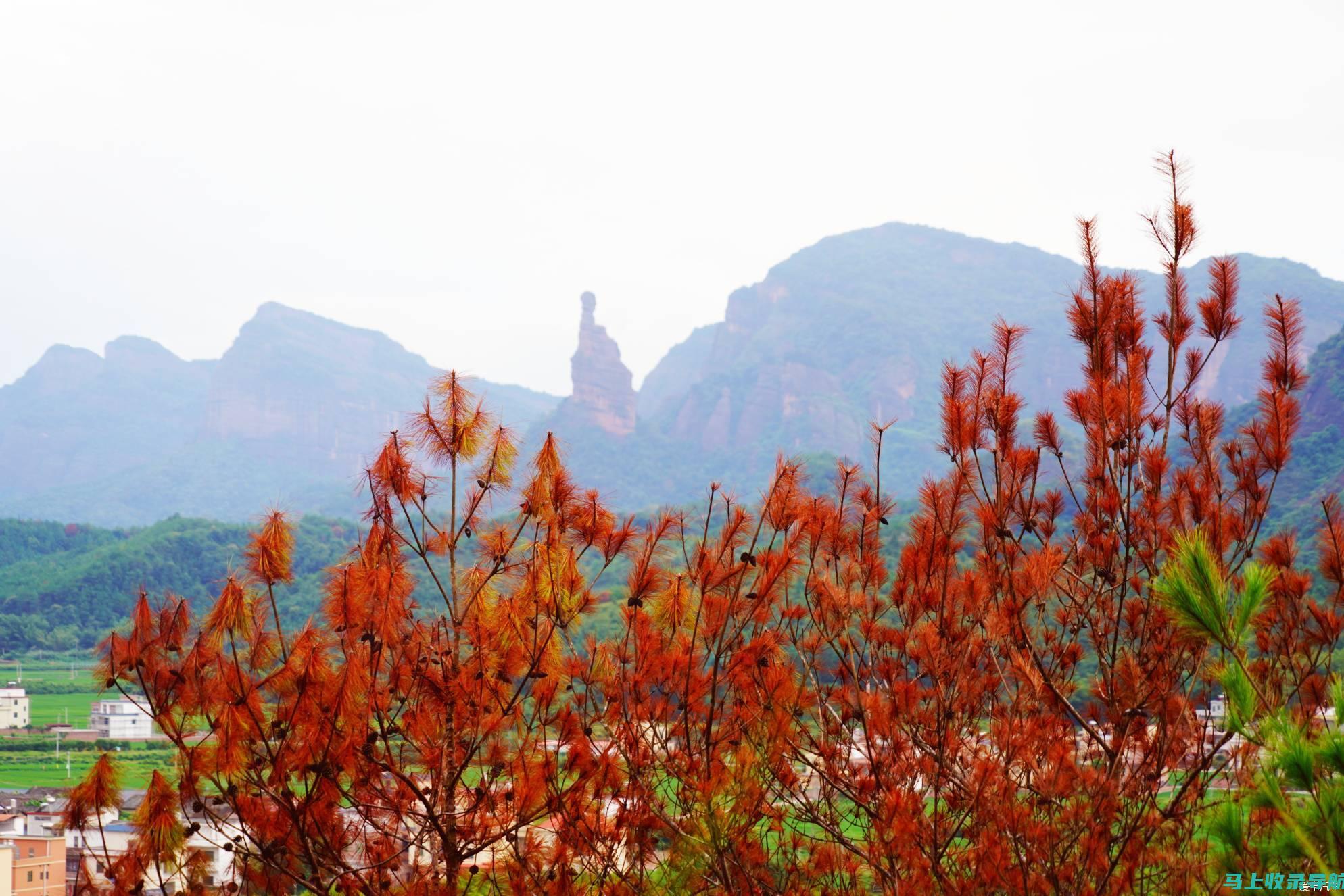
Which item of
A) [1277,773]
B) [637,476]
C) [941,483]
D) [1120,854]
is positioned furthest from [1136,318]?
[637,476]

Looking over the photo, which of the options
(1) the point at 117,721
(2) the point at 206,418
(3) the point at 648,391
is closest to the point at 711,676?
(1) the point at 117,721

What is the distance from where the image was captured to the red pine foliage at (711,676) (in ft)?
10.0

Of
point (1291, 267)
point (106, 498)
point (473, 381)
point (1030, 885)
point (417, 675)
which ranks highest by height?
point (1291, 267)

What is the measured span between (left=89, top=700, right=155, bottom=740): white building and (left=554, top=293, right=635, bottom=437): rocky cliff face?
62160mm

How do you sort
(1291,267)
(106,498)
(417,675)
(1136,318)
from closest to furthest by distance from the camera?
(417,675)
(1136,318)
(1291,267)
(106,498)

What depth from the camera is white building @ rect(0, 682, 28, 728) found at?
32125 mm

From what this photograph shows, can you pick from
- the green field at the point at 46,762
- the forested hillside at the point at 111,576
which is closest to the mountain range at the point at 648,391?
the forested hillside at the point at 111,576

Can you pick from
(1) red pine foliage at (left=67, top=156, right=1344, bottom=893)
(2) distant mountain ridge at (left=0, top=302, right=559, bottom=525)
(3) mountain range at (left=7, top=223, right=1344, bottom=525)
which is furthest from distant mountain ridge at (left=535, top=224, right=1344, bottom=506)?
(1) red pine foliage at (left=67, top=156, right=1344, bottom=893)

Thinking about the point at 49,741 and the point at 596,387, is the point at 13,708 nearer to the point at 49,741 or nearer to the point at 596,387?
the point at 49,741

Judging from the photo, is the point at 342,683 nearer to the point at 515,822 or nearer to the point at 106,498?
the point at 515,822

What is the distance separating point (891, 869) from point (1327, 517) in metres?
1.65

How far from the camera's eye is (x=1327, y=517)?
11.7 ft

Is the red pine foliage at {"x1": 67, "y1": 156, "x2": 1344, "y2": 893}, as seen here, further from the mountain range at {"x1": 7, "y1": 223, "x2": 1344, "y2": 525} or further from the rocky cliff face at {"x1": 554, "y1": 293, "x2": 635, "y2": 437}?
the rocky cliff face at {"x1": 554, "y1": 293, "x2": 635, "y2": 437}

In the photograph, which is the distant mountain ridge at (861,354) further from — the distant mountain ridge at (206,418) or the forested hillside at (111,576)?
the forested hillside at (111,576)
